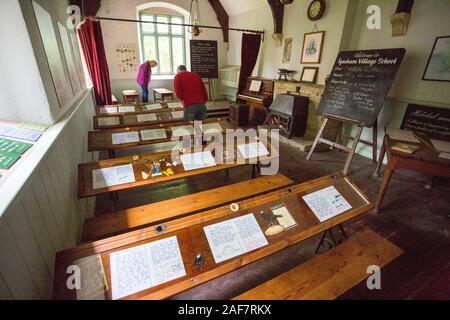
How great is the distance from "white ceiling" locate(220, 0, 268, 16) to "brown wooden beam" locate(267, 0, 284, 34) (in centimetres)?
92

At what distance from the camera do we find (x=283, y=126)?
16.2 ft

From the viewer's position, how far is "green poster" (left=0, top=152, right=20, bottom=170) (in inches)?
45.3

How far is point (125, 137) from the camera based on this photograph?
9.55 feet

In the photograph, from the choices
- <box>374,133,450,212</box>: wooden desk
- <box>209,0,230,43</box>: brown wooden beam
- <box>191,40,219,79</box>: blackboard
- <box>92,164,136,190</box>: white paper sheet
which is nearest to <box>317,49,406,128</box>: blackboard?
<box>374,133,450,212</box>: wooden desk

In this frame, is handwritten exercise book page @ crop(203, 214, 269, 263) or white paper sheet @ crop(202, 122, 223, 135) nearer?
handwritten exercise book page @ crop(203, 214, 269, 263)

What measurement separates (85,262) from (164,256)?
1.12 feet

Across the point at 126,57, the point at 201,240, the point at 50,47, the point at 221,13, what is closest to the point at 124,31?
the point at 126,57

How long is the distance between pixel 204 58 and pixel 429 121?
19.8 feet

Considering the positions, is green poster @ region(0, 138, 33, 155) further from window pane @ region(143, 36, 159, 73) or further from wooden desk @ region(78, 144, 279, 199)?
window pane @ region(143, 36, 159, 73)

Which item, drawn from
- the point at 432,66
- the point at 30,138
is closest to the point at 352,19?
the point at 432,66

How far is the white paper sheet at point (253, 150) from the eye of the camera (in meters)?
2.55

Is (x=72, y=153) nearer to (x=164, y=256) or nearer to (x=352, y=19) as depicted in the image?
(x=164, y=256)

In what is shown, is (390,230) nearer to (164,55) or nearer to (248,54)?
(248,54)

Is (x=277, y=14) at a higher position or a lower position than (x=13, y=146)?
higher
